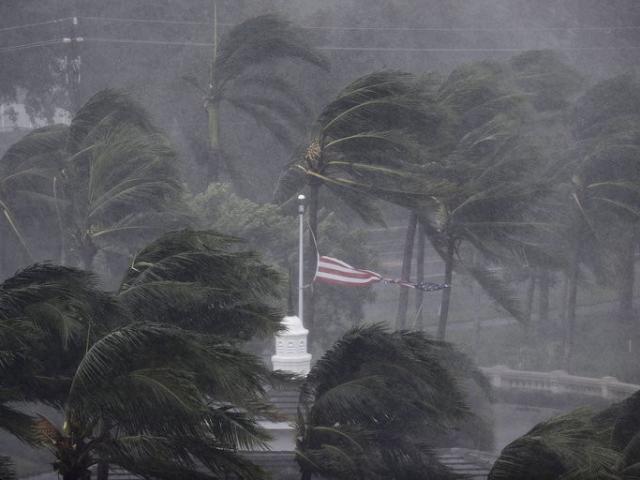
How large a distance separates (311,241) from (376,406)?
1481 cm

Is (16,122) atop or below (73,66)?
atop

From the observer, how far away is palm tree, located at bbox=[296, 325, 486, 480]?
16.2 meters

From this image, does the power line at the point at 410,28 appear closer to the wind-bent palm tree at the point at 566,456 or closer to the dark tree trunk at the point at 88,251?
the dark tree trunk at the point at 88,251

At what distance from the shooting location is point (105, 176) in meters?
27.4

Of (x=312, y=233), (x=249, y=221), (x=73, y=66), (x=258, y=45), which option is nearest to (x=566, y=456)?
(x=312, y=233)

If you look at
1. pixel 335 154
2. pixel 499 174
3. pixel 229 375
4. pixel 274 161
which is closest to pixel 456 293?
pixel 274 161

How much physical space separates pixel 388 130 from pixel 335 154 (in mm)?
1711

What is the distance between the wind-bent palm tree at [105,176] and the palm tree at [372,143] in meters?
3.97

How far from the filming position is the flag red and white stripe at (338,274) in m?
26.7

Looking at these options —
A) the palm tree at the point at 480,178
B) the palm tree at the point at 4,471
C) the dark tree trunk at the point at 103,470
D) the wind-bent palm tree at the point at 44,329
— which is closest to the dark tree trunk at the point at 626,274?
the palm tree at the point at 480,178

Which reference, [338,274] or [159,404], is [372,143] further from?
[159,404]

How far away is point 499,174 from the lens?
3328 centimetres

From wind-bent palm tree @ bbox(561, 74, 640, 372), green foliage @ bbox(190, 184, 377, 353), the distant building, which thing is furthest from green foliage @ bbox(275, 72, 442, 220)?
the distant building

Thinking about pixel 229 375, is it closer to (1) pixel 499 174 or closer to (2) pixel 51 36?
(1) pixel 499 174
